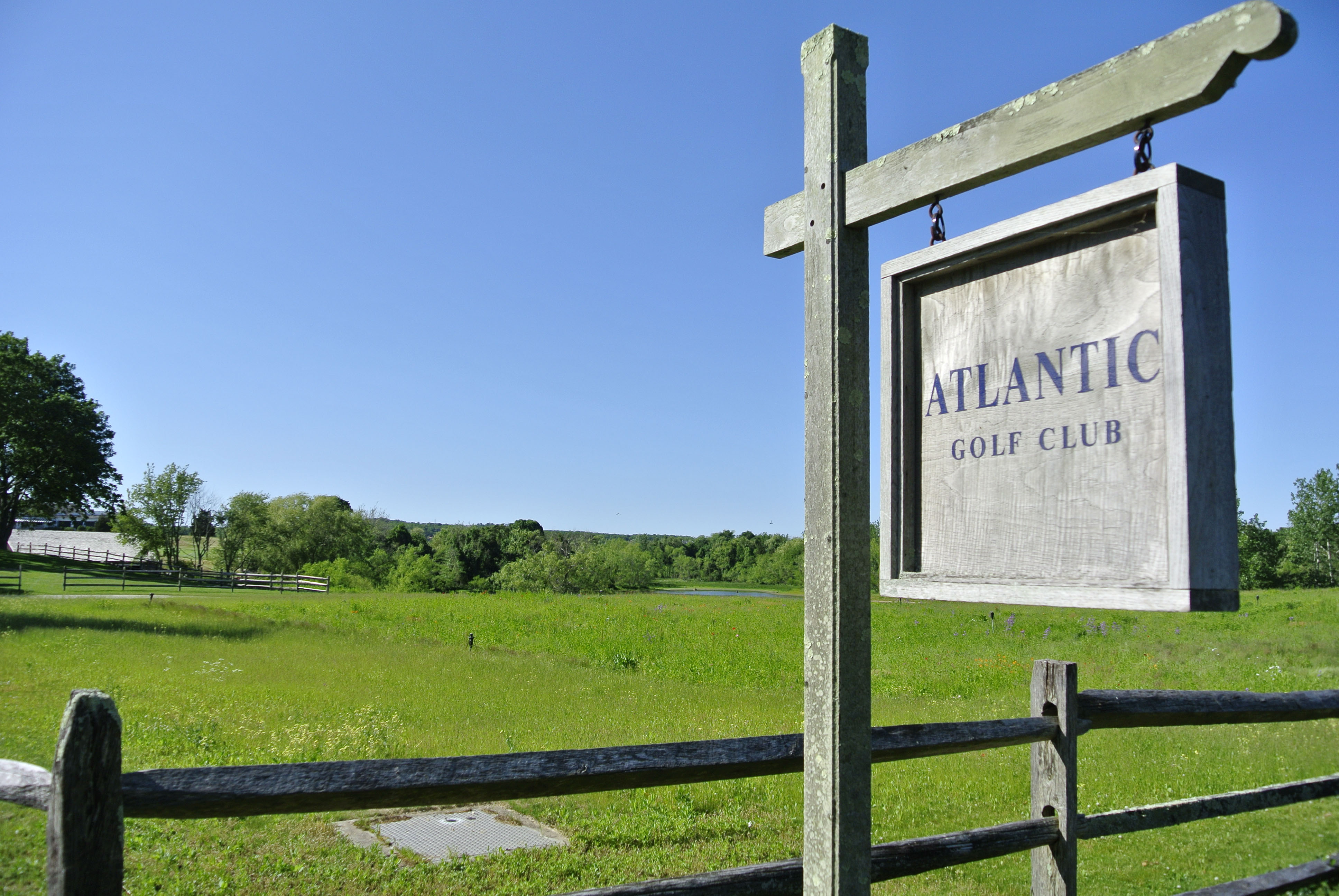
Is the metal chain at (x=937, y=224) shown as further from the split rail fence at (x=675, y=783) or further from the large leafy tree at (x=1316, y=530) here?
the large leafy tree at (x=1316, y=530)

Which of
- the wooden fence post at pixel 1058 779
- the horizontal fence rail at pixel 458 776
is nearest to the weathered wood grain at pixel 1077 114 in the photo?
the horizontal fence rail at pixel 458 776

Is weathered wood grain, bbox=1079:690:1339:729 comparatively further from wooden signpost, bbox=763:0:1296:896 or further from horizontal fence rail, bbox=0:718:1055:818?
wooden signpost, bbox=763:0:1296:896

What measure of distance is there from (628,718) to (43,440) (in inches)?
2165

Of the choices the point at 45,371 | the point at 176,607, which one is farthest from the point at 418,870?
the point at 45,371

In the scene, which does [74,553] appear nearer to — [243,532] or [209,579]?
[243,532]

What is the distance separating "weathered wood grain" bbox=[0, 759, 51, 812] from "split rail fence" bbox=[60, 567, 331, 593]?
4645cm

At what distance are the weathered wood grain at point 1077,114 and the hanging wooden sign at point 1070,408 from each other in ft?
0.41

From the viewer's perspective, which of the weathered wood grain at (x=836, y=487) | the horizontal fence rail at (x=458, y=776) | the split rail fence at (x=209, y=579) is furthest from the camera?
the split rail fence at (x=209, y=579)

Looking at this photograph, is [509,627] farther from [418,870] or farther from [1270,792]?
[1270,792]

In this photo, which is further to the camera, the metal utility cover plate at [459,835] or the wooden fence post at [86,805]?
the metal utility cover plate at [459,835]

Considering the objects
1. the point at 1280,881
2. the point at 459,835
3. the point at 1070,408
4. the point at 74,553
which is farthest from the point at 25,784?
the point at 74,553

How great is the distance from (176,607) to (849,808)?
3247cm

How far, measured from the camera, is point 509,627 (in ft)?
84.6

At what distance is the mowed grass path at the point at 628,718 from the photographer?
6.03m
